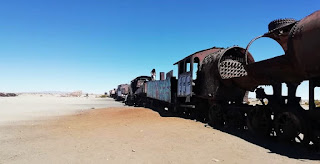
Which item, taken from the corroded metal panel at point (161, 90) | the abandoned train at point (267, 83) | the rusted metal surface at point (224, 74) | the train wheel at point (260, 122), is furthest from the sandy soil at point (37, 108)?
the train wheel at point (260, 122)

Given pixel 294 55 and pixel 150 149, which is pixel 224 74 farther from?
pixel 150 149

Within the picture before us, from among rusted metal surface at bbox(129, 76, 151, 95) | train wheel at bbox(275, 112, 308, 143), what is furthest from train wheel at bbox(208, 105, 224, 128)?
rusted metal surface at bbox(129, 76, 151, 95)

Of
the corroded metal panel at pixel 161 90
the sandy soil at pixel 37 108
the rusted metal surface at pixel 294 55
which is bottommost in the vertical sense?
the sandy soil at pixel 37 108

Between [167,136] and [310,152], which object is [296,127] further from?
[167,136]

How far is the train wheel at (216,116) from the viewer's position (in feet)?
38.2

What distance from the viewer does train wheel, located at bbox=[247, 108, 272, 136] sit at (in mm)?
8492

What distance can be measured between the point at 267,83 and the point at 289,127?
76.0 inches

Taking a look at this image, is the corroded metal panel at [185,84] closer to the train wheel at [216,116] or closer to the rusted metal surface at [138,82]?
the train wheel at [216,116]

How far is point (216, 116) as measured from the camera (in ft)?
39.1

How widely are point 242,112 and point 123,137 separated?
15.6 ft

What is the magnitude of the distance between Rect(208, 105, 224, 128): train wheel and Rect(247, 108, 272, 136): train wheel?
2.31 metres

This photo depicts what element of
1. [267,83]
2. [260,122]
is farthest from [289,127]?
[267,83]

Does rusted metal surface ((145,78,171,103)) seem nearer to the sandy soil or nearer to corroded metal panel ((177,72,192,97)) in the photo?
corroded metal panel ((177,72,192,97))

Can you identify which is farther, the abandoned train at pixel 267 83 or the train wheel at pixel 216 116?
the train wheel at pixel 216 116
